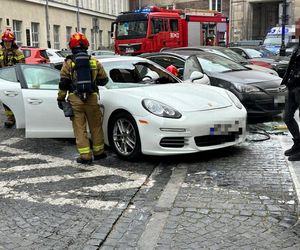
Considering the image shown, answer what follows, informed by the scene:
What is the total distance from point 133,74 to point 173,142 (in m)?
1.68

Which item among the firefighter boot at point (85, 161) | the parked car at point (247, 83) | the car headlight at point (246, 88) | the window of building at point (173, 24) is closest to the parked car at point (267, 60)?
the parked car at point (247, 83)

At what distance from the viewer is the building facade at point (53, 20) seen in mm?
32469

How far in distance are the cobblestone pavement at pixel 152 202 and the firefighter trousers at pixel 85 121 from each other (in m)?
0.29

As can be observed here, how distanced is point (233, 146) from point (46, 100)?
289 cm

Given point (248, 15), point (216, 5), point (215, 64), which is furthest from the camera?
point (216, 5)

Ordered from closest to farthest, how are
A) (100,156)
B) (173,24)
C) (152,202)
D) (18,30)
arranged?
(152,202)
(100,156)
(173,24)
(18,30)

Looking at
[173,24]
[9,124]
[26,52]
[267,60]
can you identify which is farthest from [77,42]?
[173,24]

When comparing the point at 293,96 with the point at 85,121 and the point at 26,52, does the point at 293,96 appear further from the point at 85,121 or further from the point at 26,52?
the point at 26,52

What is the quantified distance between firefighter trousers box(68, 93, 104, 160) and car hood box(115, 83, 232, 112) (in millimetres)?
543

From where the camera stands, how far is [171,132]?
579cm

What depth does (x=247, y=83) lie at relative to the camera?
8.70m

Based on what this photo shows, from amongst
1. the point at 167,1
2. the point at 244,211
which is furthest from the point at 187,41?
the point at 167,1

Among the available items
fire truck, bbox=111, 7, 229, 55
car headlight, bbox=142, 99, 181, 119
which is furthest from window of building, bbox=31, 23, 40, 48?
car headlight, bbox=142, 99, 181, 119

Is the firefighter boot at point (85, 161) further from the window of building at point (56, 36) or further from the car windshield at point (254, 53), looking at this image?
the window of building at point (56, 36)
